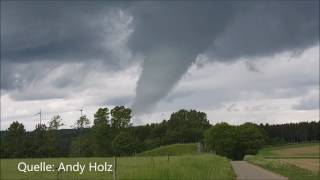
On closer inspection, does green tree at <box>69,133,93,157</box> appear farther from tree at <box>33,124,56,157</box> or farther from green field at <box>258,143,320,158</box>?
green field at <box>258,143,320,158</box>

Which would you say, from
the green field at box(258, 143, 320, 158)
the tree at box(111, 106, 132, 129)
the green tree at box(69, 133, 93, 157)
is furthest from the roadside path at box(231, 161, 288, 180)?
the tree at box(111, 106, 132, 129)

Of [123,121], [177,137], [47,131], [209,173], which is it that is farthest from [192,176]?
[177,137]

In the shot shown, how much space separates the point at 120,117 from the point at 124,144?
782 inches

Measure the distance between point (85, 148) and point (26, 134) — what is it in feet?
69.6

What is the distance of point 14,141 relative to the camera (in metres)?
125

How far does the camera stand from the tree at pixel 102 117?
520 ft

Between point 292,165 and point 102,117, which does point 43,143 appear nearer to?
point 102,117

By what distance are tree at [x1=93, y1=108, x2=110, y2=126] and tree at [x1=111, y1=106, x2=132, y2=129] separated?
250 centimetres

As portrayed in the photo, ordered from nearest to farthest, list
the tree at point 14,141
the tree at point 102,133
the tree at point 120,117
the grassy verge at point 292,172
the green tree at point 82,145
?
1. the grassy verge at point 292,172
2. the tree at point 14,141
3. the green tree at point 82,145
4. the tree at point 102,133
5. the tree at point 120,117

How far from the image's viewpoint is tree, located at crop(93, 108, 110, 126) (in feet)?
520

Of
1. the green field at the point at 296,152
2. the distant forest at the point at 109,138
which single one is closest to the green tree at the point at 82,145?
the distant forest at the point at 109,138

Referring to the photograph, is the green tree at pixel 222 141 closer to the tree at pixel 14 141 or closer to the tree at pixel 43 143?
the tree at pixel 43 143

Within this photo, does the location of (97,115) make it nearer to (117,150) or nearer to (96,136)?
(96,136)

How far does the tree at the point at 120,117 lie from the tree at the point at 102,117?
2.50 metres
